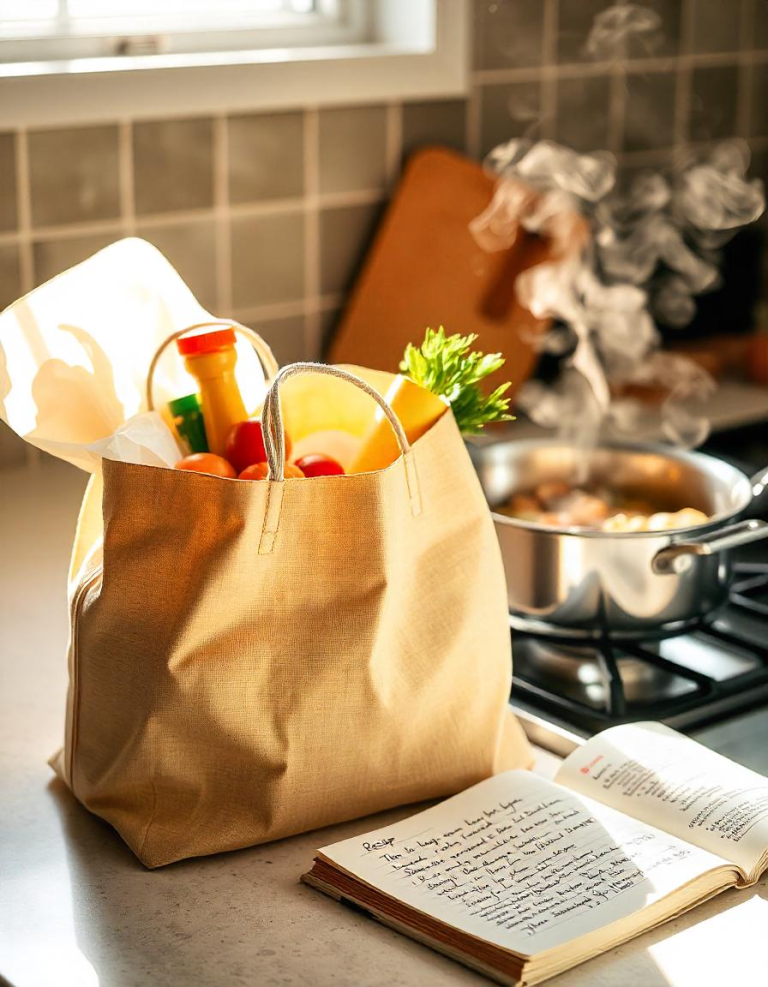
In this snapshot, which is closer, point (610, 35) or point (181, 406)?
point (181, 406)

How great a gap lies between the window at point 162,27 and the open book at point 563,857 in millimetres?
1084

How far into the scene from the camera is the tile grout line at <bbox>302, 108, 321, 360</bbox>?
1895 millimetres

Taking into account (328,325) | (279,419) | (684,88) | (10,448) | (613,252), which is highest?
(684,88)

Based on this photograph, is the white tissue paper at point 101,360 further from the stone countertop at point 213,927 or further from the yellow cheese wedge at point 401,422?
the stone countertop at point 213,927

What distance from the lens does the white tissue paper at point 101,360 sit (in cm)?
96

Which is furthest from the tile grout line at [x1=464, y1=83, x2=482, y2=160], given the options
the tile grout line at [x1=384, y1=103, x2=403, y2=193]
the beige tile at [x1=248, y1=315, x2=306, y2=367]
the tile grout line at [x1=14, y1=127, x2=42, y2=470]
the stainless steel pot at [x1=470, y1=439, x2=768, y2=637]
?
the stainless steel pot at [x1=470, y1=439, x2=768, y2=637]

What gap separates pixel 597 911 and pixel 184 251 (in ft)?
3.99

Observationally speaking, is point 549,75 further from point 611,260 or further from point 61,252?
point 61,252

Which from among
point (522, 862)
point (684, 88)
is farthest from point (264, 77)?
point (522, 862)

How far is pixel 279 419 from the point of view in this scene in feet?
2.88

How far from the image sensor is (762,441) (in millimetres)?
1974

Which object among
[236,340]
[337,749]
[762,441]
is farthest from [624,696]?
[762,441]

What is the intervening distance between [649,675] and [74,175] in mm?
972

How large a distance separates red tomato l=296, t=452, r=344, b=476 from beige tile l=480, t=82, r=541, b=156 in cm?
117
